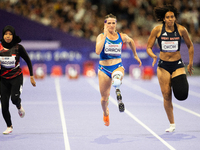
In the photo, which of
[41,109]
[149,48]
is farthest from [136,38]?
[149,48]

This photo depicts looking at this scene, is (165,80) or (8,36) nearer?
(8,36)

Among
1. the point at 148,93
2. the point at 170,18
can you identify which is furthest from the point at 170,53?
the point at 148,93

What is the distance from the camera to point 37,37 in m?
21.8

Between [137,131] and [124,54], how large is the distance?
14.5 m

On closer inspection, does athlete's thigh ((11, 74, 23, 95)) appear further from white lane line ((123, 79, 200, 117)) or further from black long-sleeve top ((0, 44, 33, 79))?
white lane line ((123, 79, 200, 117))

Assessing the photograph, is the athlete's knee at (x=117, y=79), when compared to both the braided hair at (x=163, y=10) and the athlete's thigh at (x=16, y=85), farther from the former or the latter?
the athlete's thigh at (x=16, y=85)

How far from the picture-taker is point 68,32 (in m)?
22.9

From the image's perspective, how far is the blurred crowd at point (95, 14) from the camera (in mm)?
22672

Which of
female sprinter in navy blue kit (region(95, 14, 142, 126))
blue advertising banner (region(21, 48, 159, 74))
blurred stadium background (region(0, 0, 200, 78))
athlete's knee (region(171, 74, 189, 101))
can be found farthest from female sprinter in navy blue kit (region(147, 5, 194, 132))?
blue advertising banner (region(21, 48, 159, 74))

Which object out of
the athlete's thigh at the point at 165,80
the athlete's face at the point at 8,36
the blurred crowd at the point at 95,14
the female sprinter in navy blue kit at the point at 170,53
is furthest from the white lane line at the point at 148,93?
the blurred crowd at the point at 95,14

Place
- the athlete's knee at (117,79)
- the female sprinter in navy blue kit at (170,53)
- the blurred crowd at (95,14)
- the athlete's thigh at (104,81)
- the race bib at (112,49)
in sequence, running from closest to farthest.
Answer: the athlete's knee at (117,79), the female sprinter in navy blue kit at (170,53), the race bib at (112,49), the athlete's thigh at (104,81), the blurred crowd at (95,14)

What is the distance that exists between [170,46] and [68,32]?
16321mm

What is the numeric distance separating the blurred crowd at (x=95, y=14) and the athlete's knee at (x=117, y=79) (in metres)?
15.7

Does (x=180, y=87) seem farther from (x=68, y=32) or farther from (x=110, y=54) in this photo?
(x=68, y=32)
